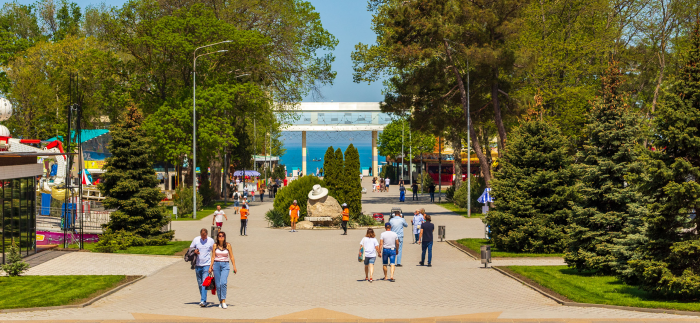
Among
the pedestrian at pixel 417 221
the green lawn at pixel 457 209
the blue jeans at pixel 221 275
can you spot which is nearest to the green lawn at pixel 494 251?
the pedestrian at pixel 417 221

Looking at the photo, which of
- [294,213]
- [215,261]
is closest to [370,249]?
[215,261]

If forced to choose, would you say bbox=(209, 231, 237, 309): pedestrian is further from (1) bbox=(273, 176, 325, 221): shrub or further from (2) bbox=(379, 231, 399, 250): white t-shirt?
(1) bbox=(273, 176, 325, 221): shrub

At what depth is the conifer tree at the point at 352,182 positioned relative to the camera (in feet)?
117

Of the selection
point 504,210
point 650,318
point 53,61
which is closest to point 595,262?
point 650,318

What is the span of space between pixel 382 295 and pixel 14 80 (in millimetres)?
49828

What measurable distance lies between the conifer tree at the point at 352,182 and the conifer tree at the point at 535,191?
1303 cm

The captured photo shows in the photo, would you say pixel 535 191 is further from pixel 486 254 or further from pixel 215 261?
pixel 215 261

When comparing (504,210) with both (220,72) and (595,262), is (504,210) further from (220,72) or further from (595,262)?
(220,72)

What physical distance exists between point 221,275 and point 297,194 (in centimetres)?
2206

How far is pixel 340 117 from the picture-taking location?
95688 millimetres

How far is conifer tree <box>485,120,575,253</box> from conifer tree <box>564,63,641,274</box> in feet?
14.6

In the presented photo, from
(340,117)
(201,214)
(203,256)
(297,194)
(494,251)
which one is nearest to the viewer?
(203,256)

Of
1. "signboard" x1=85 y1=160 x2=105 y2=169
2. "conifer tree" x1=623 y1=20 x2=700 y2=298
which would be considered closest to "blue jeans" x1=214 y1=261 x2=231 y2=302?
"conifer tree" x1=623 y1=20 x2=700 y2=298

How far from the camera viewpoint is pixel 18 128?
5500 centimetres
